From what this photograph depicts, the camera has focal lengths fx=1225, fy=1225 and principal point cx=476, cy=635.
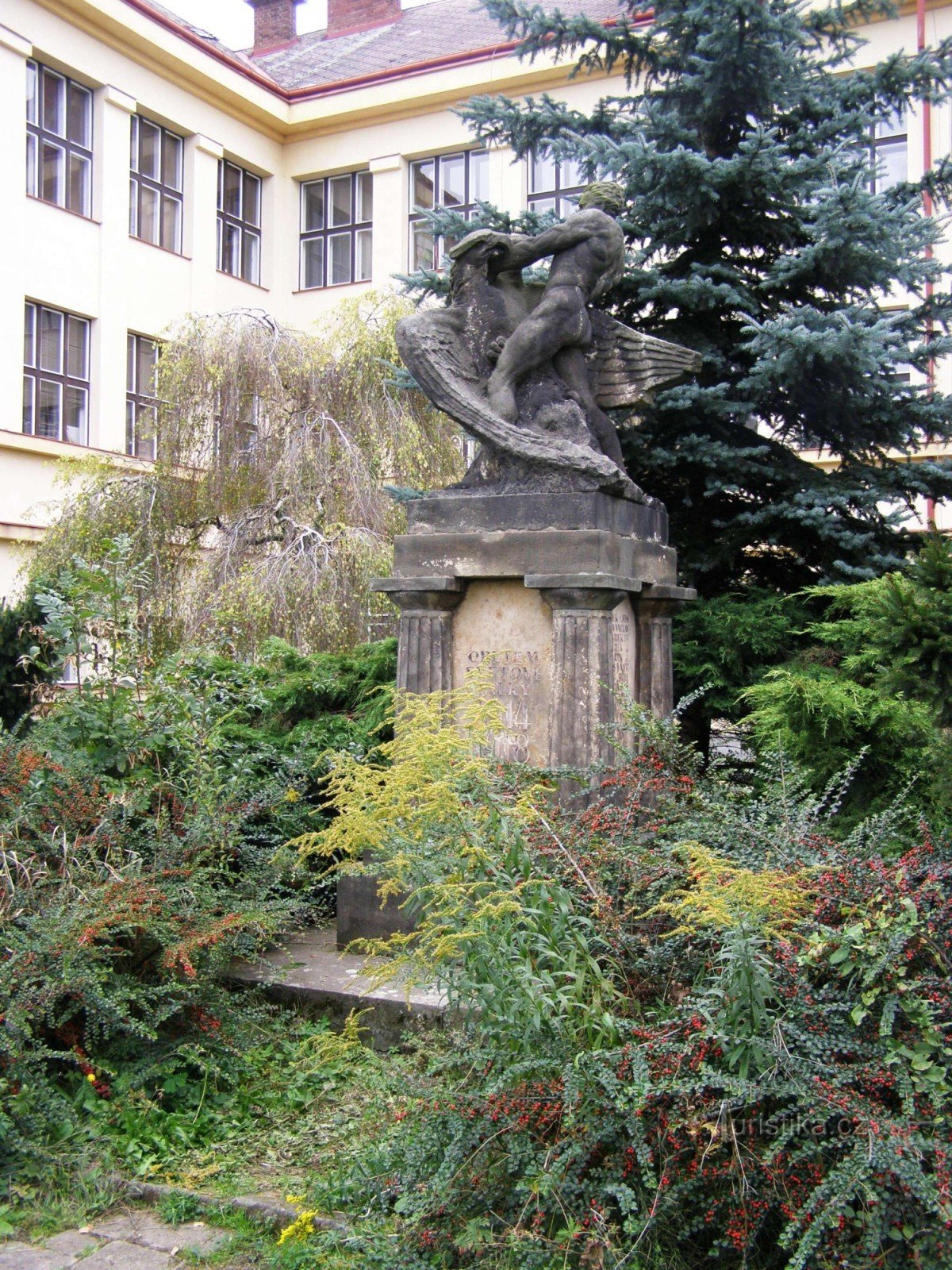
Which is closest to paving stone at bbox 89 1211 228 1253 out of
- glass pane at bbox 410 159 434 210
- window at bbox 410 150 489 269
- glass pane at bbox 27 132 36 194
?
glass pane at bbox 27 132 36 194

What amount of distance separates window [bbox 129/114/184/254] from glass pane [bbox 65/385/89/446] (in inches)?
126

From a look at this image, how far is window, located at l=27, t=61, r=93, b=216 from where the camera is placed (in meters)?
19.1

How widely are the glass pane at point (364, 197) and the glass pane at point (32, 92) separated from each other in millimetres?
7098

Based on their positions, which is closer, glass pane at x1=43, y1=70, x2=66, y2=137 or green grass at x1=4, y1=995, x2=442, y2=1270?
green grass at x1=4, y1=995, x2=442, y2=1270

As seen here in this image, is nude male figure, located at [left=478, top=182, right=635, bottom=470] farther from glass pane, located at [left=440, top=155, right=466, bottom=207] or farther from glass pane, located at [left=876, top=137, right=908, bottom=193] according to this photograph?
glass pane, located at [left=440, top=155, right=466, bottom=207]

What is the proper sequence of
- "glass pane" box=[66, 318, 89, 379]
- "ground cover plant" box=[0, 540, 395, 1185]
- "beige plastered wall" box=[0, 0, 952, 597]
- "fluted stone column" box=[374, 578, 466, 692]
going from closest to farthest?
"ground cover plant" box=[0, 540, 395, 1185] < "fluted stone column" box=[374, 578, 466, 692] < "beige plastered wall" box=[0, 0, 952, 597] < "glass pane" box=[66, 318, 89, 379]

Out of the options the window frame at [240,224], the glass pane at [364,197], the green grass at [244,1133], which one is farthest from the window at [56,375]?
the green grass at [244,1133]

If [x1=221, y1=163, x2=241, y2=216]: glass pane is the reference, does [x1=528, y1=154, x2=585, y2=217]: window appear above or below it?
below

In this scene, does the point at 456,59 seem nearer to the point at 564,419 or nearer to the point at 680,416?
the point at 680,416

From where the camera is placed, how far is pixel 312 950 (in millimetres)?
5906

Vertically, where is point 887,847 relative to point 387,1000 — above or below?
above

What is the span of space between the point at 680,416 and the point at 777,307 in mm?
1111

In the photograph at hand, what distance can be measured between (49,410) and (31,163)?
3.81 meters

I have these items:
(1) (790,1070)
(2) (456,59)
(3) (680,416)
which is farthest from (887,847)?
(2) (456,59)
